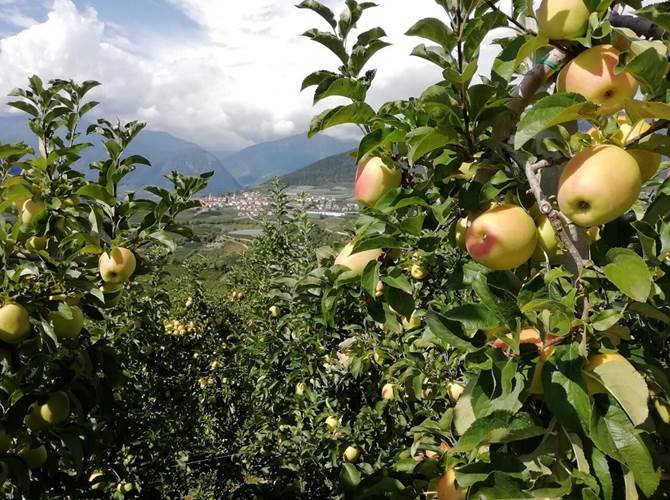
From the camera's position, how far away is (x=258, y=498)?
2.11 meters

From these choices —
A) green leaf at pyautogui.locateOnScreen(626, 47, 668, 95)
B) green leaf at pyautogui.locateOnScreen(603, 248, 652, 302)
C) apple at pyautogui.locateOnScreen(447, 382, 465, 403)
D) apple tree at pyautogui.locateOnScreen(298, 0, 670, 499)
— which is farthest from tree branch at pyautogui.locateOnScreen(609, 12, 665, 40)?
apple at pyautogui.locateOnScreen(447, 382, 465, 403)

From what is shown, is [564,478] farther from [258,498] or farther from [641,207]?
[258,498]

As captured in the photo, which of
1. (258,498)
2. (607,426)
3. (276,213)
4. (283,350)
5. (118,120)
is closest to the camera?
(607,426)

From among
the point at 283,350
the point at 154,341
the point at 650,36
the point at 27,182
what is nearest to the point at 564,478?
the point at 650,36

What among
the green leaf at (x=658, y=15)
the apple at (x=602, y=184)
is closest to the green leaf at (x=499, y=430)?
the apple at (x=602, y=184)

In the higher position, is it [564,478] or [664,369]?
[664,369]

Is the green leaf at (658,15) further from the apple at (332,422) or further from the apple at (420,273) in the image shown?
the apple at (332,422)

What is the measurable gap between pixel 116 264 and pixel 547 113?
1874 millimetres

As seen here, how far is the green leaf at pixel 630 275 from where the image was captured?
2.57ft

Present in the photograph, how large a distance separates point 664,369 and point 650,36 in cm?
71

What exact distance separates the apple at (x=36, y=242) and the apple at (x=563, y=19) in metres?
2.27

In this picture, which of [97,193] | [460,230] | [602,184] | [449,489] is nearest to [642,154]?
[602,184]

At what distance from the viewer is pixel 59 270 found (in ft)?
6.14

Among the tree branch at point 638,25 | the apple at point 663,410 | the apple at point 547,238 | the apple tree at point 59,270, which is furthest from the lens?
the apple tree at point 59,270
